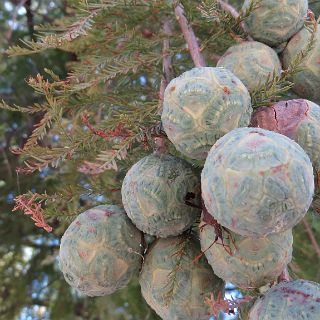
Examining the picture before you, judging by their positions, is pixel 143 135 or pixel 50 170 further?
pixel 50 170

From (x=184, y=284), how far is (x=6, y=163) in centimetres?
175

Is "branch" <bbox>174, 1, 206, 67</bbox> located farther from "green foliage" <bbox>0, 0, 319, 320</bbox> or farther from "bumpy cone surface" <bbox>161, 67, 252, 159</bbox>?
"bumpy cone surface" <bbox>161, 67, 252, 159</bbox>

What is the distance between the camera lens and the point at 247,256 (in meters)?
1.03

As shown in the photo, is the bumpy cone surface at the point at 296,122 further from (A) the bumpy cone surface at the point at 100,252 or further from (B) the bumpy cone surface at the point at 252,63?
(A) the bumpy cone surface at the point at 100,252

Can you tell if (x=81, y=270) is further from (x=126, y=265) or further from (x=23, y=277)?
(x=23, y=277)

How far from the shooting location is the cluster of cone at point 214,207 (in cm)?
89

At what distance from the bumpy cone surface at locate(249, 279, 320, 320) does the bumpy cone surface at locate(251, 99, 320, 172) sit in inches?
8.7

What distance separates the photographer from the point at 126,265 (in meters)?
1.16

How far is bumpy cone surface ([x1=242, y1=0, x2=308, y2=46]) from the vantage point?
1358 mm

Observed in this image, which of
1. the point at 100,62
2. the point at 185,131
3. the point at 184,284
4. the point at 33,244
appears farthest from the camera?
the point at 33,244

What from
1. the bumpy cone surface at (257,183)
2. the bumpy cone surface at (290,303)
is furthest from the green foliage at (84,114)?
the bumpy cone surface at (290,303)

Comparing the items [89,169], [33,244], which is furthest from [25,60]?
[89,169]

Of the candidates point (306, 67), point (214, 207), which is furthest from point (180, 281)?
point (306, 67)

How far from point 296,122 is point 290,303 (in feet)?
1.09
